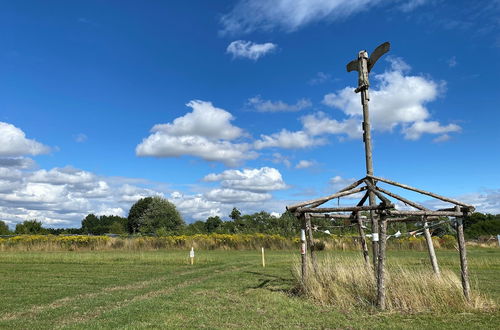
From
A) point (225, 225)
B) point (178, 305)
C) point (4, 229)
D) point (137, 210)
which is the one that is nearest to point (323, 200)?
point (178, 305)

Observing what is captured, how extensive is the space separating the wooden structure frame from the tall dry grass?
11.0 inches

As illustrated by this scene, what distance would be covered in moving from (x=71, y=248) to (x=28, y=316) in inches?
1141

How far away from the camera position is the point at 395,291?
32.8ft

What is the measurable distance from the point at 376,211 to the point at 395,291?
1.98 m

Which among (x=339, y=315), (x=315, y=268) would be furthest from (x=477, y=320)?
(x=315, y=268)

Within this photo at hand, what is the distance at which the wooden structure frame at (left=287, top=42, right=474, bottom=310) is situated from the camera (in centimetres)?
988

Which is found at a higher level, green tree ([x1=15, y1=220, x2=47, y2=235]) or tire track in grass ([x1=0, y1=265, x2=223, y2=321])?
green tree ([x1=15, y1=220, x2=47, y2=235])

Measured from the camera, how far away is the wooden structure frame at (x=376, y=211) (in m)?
9.88

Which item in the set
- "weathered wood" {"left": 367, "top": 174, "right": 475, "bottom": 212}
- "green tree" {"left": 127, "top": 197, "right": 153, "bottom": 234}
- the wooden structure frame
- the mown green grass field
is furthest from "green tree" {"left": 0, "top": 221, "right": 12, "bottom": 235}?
"weathered wood" {"left": 367, "top": 174, "right": 475, "bottom": 212}

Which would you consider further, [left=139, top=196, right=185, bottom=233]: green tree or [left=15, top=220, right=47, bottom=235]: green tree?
[left=139, top=196, right=185, bottom=233]: green tree

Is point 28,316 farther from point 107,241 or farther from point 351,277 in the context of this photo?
→ point 107,241

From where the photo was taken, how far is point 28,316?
383 inches

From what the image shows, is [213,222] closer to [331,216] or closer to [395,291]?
[331,216]

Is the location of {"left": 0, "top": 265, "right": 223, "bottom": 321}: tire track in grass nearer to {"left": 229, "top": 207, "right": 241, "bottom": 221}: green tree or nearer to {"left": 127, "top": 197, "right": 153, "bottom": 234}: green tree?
{"left": 229, "top": 207, "right": 241, "bottom": 221}: green tree
